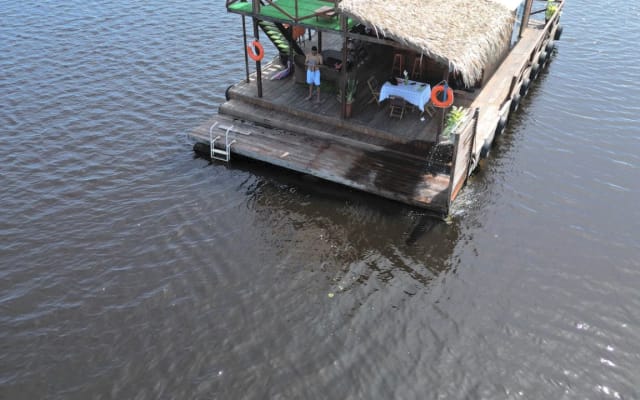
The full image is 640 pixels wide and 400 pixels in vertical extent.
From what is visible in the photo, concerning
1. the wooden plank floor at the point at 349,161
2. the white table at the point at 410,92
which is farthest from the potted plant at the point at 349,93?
the wooden plank floor at the point at 349,161

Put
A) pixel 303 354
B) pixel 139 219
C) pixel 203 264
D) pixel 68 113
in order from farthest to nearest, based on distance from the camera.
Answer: pixel 68 113
pixel 139 219
pixel 203 264
pixel 303 354

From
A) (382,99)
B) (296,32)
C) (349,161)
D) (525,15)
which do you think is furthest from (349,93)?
(525,15)

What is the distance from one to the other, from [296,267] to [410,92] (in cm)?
758

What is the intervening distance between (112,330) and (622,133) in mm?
19613

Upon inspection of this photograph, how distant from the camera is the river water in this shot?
12000 millimetres

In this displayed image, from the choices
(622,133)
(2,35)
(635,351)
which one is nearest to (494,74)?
(622,133)

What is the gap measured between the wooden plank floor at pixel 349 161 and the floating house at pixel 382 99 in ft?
0.11

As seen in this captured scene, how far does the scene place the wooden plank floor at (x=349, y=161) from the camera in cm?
1636

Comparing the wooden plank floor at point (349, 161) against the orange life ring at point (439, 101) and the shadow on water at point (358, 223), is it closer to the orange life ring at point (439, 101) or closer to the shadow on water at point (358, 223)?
the shadow on water at point (358, 223)

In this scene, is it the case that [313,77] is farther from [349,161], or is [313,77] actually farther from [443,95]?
[443,95]

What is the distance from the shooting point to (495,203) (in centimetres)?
1705

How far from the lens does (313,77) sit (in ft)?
63.4

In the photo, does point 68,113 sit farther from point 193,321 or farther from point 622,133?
point 622,133

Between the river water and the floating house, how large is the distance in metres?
0.93
